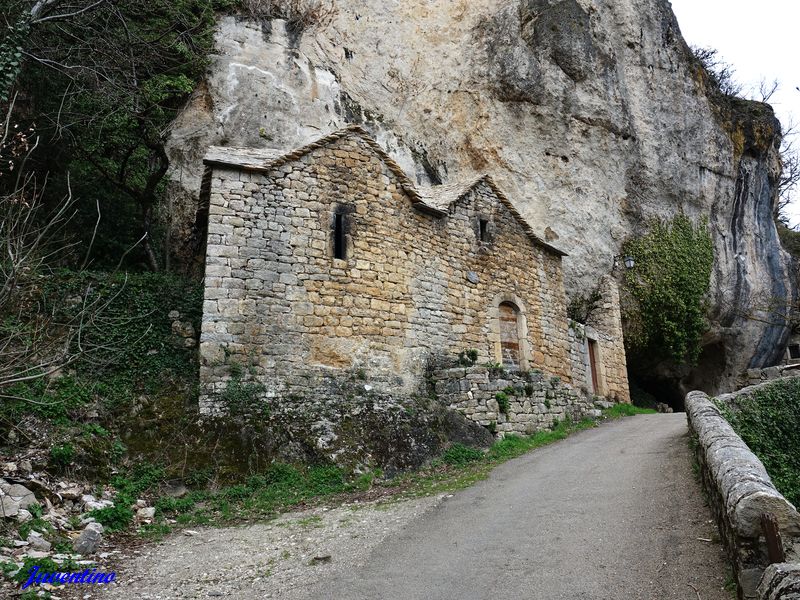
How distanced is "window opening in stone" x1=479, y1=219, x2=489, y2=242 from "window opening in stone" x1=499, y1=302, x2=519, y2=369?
5.25 ft

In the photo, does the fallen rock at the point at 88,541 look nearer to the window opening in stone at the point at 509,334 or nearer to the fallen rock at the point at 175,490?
the fallen rock at the point at 175,490

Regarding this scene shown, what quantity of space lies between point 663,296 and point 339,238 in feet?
38.6

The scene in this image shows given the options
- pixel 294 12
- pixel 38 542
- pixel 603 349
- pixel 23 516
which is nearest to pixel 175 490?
pixel 23 516

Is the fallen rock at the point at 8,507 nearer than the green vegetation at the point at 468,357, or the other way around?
the fallen rock at the point at 8,507

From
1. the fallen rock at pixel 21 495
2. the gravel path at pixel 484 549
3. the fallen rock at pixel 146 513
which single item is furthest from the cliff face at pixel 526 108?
the gravel path at pixel 484 549

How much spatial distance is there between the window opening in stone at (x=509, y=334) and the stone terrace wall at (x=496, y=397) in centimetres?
103

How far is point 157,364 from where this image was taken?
10.8 metres

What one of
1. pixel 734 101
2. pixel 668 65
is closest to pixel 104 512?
pixel 668 65

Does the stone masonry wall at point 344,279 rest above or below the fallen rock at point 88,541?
above

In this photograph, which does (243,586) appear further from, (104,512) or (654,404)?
(654,404)

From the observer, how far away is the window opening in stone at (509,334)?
48.1 feet

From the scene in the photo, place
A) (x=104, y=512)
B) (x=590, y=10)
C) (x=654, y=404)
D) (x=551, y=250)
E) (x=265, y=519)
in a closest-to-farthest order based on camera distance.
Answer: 1. (x=104, y=512)
2. (x=265, y=519)
3. (x=551, y=250)
4. (x=590, y=10)
5. (x=654, y=404)

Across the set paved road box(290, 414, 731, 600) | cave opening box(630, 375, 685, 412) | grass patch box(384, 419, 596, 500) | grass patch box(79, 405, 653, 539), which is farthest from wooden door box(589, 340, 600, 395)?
paved road box(290, 414, 731, 600)

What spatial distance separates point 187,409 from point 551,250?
10.3m
